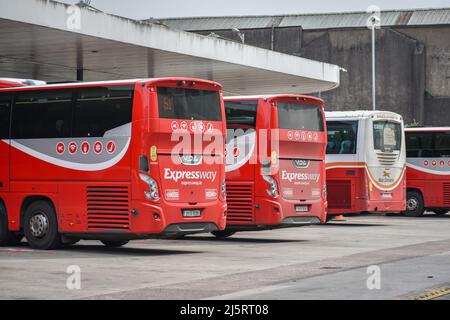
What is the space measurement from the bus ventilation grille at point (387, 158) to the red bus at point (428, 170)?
18.8ft

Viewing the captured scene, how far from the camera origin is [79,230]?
18922 mm

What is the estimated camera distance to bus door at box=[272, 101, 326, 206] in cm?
2253

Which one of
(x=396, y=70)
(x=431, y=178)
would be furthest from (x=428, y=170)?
(x=396, y=70)

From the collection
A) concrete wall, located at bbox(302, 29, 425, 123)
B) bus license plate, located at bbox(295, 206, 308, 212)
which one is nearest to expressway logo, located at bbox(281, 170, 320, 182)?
bus license plate, located at bbox(295, 206, 308, 212)

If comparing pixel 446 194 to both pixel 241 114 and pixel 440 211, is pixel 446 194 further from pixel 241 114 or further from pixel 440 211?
pixel 241 114

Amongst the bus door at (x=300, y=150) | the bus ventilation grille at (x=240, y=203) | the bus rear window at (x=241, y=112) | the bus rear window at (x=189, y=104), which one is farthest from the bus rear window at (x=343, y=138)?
the bus rear window at (x=189, y=104)

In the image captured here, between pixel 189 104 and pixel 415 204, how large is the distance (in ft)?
62.8

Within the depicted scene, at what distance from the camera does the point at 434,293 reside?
12.5 meters

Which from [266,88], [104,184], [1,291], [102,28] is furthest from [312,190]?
[266,88]

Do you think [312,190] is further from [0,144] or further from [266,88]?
[266,88]

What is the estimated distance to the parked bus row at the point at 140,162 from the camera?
18375 millimetres

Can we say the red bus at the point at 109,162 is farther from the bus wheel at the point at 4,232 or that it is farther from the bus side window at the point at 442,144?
the bus side window at the point at 442,144

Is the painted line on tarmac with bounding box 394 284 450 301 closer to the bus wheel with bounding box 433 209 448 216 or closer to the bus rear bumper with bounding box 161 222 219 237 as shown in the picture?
the bus rear bumper with bounding box 161 222 219 237

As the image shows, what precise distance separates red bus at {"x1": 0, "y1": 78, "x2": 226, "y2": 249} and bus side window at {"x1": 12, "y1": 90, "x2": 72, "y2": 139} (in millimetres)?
17
